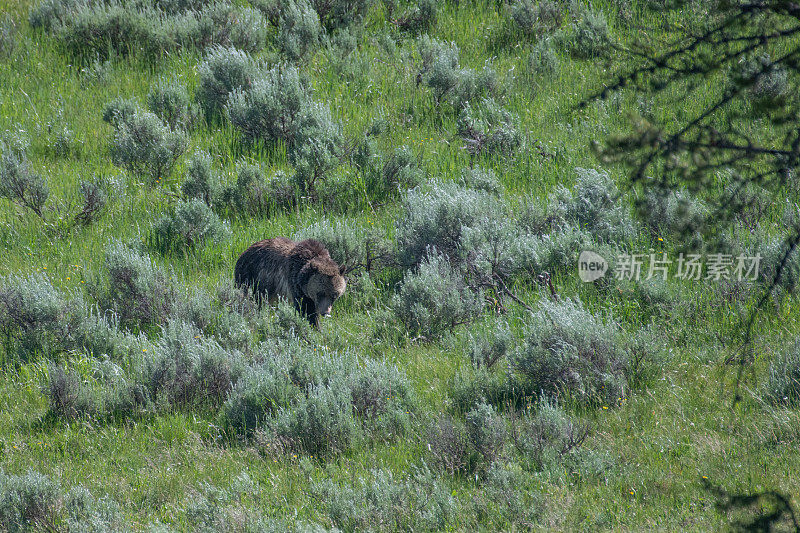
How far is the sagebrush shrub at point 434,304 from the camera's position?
786cm

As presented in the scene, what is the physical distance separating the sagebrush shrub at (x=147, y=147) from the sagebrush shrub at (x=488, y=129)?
14.0ft

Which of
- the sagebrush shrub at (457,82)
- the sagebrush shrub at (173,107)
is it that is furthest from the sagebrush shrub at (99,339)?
the sagebrush shrub at (457,82)

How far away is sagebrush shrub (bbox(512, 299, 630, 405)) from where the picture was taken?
6312 millimetres

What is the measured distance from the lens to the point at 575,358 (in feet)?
21.0

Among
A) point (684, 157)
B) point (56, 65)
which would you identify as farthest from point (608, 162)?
point (56, 65)

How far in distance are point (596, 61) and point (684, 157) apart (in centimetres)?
318

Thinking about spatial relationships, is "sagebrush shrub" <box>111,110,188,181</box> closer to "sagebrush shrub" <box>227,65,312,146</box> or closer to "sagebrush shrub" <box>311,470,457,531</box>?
"sagebrush shrub" <box>227,65,312,146</box>

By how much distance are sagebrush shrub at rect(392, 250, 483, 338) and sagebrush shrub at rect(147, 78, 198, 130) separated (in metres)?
6.07

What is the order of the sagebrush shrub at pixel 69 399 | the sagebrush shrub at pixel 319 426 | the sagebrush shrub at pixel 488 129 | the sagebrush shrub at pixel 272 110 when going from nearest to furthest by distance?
1. the sagebrush shrub at pixel 319 426
2. the sagebrush shrub at pixel 69 399
3. the sagebrush shrub at pixel 488 129
4. the sagebrush shrub at pixel 272 110

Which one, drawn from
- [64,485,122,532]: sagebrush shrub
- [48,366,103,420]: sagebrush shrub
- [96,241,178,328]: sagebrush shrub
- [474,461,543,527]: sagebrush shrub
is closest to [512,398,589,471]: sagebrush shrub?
[474,461,543,527]: sagebrush shrub

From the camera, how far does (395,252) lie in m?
9.30

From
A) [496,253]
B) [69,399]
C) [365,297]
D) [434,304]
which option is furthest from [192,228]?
[496,253]

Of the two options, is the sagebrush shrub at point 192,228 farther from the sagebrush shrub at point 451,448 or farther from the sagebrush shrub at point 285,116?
the sagebrush shrub at point 451,448

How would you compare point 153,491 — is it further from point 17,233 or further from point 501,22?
point 501,22
